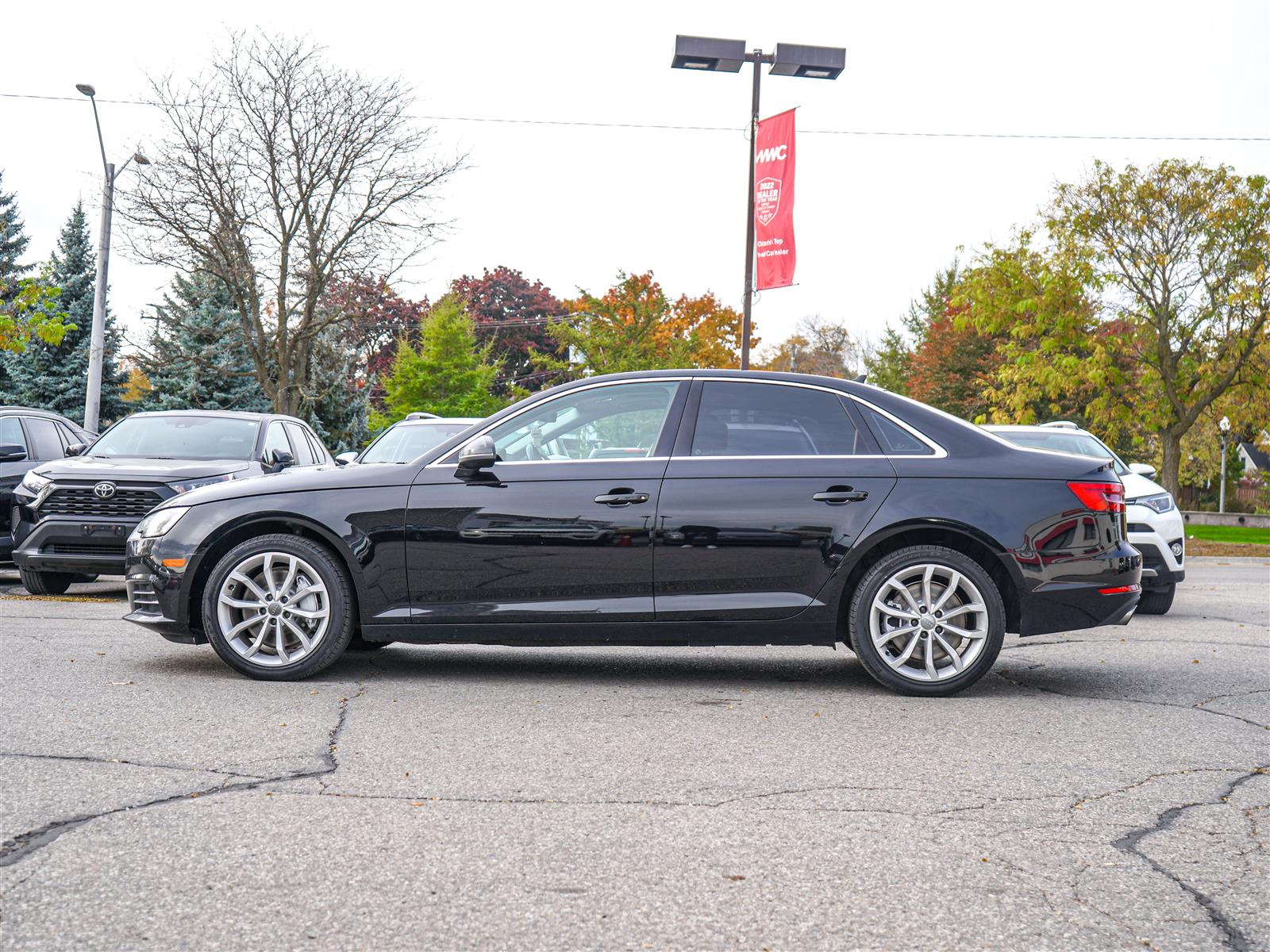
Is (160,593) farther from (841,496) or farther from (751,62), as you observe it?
(751,62)

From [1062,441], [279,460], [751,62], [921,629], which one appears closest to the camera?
[921,629]

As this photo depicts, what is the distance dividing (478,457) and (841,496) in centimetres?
185

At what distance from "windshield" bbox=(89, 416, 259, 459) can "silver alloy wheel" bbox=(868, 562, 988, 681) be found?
7320mm

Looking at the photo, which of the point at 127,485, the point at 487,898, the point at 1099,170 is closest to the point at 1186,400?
the point at 1099,170

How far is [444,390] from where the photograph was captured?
43875 mm

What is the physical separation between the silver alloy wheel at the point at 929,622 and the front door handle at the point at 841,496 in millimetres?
424

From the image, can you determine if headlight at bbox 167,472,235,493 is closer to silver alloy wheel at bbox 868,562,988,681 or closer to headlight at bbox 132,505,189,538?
headlight at bbox 132,505,189,538

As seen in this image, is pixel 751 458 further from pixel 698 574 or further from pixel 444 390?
pixel 444 390

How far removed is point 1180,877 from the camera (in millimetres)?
3479

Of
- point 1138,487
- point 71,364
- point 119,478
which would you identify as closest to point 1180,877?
point 1138,487

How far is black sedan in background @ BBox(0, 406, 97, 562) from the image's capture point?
39.1 ft

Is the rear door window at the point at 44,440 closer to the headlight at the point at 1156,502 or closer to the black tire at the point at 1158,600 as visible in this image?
the headlight at the point at 1156,502

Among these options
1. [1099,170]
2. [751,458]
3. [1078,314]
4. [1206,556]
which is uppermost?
[1099,170]

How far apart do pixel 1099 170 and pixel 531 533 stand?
82.1ft
